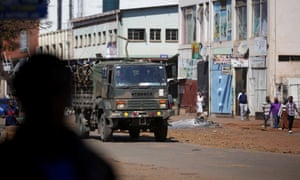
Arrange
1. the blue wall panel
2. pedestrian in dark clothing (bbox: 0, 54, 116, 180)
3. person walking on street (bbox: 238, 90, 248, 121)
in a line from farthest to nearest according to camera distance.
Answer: the blue wall panel, person walking on street (bbox: 238, 90, 248, 121), pedestrian in dark clothing (bbox: 0, 54, 116, 180)

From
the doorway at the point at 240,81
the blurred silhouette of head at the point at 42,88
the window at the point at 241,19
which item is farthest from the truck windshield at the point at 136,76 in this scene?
the blurred silhouette of head at the point at 42,88

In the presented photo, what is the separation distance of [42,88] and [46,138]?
1.14 ft

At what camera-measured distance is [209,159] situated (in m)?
23.8

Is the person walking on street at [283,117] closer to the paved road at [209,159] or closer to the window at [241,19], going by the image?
the paved road at [209,159]

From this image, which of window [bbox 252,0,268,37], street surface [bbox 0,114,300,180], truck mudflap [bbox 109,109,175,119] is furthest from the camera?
window [bbox 252,0,268,37]

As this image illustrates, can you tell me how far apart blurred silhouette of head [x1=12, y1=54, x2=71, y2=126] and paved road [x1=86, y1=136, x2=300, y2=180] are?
13452 millimetres

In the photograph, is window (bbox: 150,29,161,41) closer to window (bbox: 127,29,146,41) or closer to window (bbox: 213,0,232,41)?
window (bbox: 127,29,146,41)

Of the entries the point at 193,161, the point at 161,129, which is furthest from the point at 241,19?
the point at 193,161

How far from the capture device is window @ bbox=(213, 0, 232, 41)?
5494cm

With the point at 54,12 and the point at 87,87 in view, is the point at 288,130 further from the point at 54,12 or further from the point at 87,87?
the point at 54,12

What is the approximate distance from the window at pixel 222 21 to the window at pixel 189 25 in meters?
3.68

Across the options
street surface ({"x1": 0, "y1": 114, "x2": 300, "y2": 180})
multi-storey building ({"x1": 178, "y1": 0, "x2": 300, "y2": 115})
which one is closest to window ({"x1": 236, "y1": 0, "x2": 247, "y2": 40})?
multi-storey building ({"x1": 178, "y1": 0, "x2": 300, "y2": 115})

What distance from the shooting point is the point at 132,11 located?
74.9 metres

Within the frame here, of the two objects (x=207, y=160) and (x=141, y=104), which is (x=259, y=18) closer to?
(x=141, y=104)
